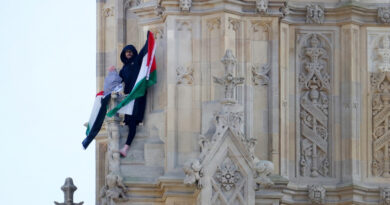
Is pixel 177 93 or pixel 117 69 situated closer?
pixel 177 93

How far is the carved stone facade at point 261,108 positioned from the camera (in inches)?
1567

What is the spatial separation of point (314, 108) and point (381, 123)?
4.15 ft

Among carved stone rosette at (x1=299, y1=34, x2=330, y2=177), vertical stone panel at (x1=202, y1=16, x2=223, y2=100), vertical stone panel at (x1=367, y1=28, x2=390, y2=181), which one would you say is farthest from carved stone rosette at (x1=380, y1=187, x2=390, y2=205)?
vertical stone panel at (x1=202, y1=16, x2=223, y2=100)

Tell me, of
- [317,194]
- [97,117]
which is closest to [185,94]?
[97,117]

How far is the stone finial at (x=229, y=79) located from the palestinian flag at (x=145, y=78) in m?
1.53

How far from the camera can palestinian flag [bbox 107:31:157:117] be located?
41.3 metres

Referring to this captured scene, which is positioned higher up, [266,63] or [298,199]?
[266,63]

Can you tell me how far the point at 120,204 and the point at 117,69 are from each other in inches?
172

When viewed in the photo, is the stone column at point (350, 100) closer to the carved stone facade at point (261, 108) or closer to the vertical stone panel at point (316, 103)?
the carved stone facade at point (261, 108)

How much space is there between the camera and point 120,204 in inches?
1604

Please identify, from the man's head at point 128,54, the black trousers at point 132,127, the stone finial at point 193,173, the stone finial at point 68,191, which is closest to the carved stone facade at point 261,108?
the stone finial at point 193,173

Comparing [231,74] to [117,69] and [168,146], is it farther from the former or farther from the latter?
[117,69]

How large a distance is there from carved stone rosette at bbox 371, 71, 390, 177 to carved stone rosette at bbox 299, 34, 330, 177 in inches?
34.1

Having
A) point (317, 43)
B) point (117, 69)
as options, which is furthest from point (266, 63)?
point (117, 69)
